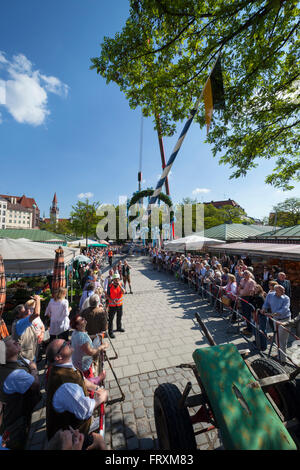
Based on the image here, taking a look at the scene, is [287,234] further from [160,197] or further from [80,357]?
[80,357]

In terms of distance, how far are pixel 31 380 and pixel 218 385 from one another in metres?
2.56

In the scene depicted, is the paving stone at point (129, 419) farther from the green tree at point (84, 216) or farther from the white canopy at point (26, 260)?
the green tree at point (84, 216)

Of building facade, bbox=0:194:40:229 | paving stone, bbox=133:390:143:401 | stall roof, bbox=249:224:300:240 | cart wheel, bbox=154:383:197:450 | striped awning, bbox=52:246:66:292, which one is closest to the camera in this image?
cart wheel, bbox=154:383:197:450

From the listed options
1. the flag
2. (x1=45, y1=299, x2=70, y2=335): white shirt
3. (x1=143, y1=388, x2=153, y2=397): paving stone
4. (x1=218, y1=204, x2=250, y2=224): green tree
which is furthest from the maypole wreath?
(x1=143, y1=388, x2=153, y2=397): paving stone

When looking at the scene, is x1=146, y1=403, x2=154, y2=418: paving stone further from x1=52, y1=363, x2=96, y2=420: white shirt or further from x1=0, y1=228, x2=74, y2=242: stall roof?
x1=0, y1=228, x2=74, y2=242: stall roof

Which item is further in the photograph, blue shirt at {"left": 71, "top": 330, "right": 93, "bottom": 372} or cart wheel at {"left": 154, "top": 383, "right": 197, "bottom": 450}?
blue shirt at {"left": 71, "top": 330, "right": 93, "bottom": 372}

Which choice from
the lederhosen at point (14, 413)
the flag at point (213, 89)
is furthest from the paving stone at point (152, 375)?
the flag at point (213, 89)

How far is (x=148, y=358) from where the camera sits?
4.79 metres

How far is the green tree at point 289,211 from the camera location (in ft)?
103

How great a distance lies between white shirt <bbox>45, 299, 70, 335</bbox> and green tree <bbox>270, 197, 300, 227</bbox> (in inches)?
1377

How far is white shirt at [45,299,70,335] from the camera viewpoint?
4.71 m

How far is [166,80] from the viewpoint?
5.15 metres

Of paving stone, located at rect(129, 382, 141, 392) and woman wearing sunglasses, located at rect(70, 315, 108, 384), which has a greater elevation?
woman wearing sunglasses, located at rect(70, 315, 108, 384)
